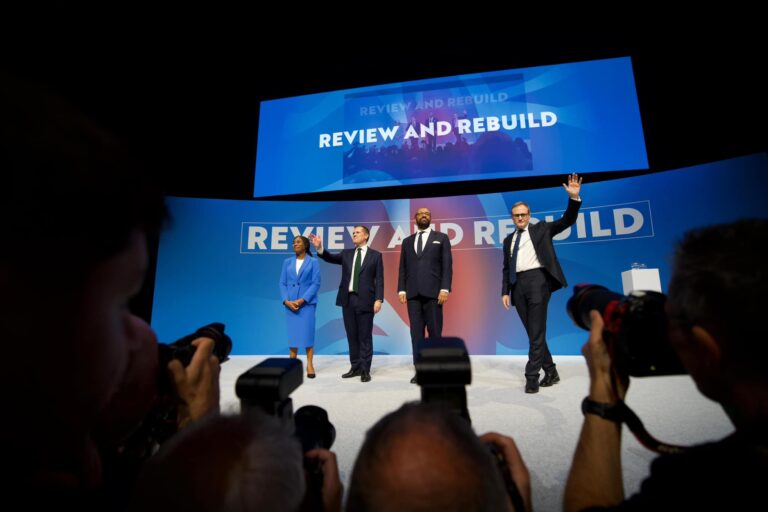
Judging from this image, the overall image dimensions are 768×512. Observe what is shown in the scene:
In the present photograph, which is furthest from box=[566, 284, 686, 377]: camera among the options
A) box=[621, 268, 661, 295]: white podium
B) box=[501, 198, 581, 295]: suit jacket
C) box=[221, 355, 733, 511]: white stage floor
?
box=[621, 268, 661, 295]: white podium

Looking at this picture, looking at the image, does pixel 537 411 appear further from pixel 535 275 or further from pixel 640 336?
pixel 640 336

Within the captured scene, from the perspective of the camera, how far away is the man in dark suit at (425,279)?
9.90ft

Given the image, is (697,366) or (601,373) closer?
(697,366)

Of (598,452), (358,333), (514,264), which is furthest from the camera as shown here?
(358,333)

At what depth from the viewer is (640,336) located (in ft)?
2.06

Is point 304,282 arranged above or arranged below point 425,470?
above

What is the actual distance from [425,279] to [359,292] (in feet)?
2.30

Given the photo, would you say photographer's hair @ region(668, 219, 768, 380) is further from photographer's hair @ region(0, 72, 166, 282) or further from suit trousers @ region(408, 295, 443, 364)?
suit trousers @ region(408, 295, 443, 364)

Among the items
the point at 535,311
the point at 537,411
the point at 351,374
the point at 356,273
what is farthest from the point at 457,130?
the point at 537,411

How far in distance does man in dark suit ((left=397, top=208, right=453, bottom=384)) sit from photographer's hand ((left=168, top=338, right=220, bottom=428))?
7.81 feet

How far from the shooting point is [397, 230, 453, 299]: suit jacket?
303cm

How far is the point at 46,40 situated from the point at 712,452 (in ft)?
13.3

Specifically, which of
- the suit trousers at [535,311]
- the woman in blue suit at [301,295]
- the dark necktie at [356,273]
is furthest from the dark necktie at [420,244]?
the woman in blue suit at [301,295]

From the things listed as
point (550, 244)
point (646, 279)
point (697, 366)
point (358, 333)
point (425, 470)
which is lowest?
point (358, 333)
